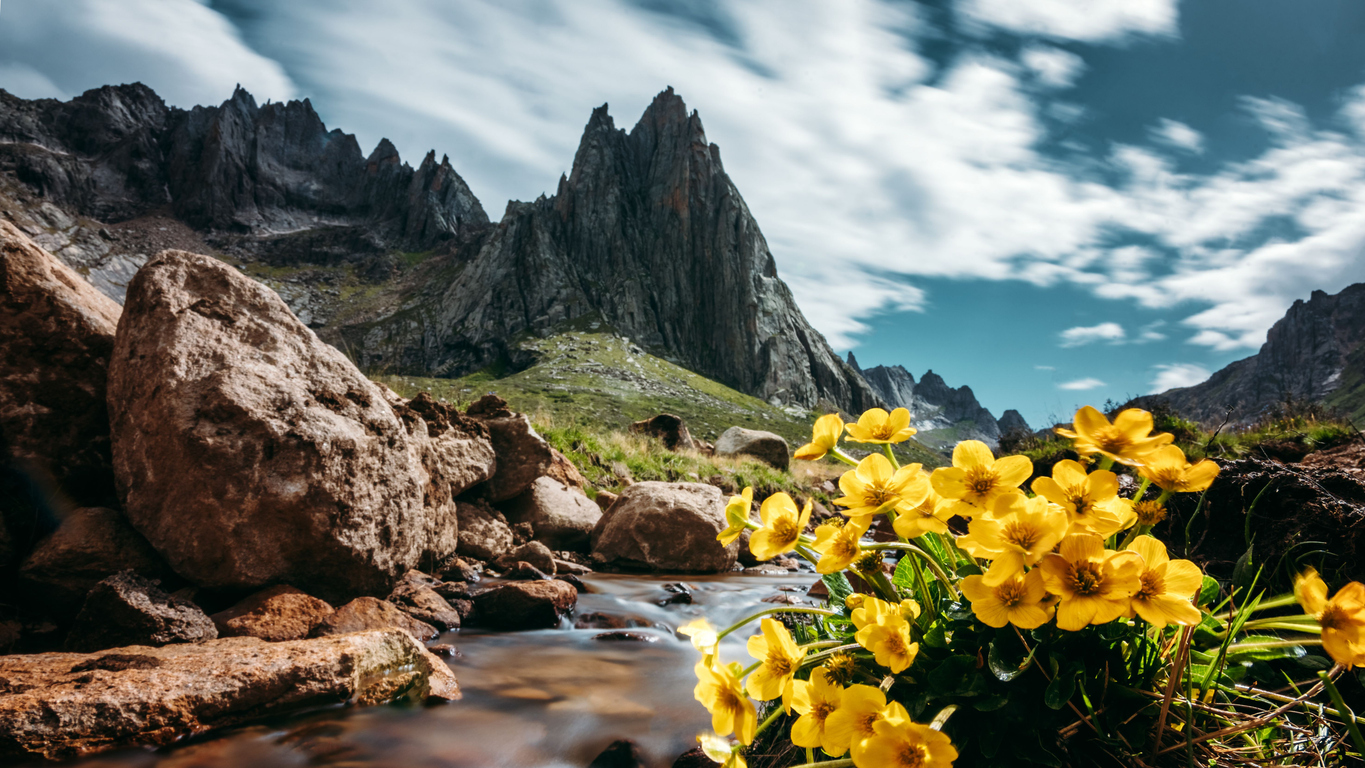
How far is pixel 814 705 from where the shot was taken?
116 centimetres

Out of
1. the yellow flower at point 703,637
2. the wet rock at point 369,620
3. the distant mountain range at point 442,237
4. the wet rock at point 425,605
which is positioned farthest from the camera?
the distant mountain range at point 442,237

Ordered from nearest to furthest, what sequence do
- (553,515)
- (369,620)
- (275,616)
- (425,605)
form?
(275,616)
(369,620)
(425,605)
(553,515)

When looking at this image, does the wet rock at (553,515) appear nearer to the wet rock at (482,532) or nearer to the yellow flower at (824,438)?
the wet rock at (482,532)

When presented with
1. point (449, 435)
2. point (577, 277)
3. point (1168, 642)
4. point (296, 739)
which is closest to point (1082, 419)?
point (1168, 642)

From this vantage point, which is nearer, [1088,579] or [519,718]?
[1088,579]

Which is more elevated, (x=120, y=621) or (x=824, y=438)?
(x=824, y=438)

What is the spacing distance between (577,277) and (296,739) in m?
96.7

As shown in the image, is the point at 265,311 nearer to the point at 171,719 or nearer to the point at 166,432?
the point at 166,432

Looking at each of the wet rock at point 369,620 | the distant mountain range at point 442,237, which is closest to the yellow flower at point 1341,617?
the wet rock at point 369,620

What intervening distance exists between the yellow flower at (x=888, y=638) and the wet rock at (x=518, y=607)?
505 cm

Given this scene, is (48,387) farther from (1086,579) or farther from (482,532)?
(1086,579)

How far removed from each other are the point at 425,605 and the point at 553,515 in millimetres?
3079

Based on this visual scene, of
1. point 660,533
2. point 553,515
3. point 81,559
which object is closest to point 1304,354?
point 660,533

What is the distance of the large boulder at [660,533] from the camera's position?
26.9 ft
